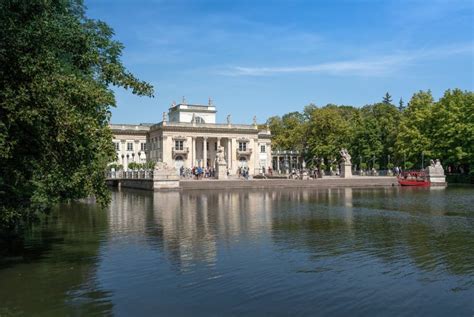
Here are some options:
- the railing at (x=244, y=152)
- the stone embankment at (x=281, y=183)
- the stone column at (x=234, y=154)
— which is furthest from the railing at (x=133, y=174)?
the railing at (x=244, y=152)

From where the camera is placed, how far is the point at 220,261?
13.0 m

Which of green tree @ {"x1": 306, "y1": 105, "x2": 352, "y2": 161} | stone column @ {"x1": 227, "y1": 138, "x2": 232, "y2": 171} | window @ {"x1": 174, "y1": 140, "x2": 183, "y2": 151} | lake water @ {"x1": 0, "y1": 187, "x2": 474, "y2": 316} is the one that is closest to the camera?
lake water @ {"x1": 0, "y1": 187, "x2": 474, "y2": 316}

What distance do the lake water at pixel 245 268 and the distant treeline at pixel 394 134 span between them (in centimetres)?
4183

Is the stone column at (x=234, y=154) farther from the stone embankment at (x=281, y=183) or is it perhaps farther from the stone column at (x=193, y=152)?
the stone embankment at (x=281, y=183)

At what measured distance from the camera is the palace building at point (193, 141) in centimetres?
8331

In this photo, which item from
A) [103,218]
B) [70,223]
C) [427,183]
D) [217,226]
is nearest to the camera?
[217,226]

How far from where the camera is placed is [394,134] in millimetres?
73500

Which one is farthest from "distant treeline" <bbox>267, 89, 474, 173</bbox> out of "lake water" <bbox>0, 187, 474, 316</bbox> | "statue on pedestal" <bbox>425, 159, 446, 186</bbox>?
"lake water" <bbox>0, 187, 474, 316</bbox>

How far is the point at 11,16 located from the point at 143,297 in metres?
5.86

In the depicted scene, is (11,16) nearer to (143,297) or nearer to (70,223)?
(143,297)

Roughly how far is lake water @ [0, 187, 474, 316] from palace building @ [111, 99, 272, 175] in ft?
204

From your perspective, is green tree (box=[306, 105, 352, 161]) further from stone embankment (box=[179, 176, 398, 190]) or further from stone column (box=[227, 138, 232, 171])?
stone embankment (box=[179, 176, 398, 190])

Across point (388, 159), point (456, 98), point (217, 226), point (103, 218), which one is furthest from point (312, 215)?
point (388, 159)

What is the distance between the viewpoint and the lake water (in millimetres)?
9367
